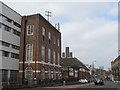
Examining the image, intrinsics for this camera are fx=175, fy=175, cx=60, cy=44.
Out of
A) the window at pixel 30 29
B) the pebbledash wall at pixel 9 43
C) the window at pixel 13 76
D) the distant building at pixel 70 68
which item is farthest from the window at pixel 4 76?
the distant building at pixel 70 68

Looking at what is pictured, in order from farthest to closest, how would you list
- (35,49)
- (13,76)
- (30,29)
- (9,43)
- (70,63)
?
(70,63), (30,29), (35,49), (13,76), (9,43)

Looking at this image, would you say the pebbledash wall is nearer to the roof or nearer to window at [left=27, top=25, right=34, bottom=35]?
window at [left=27, top=25, right=34, bottom=35]

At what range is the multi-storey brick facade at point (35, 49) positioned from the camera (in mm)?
34281

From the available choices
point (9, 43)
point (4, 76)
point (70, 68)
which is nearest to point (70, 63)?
point (70, 68)

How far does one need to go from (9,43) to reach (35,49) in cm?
519

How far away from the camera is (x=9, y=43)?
32656 mm

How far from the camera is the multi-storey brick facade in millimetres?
34281

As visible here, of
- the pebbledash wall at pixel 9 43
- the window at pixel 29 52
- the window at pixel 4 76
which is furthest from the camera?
the window at pixel 29 52

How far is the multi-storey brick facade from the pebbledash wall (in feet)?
3.97

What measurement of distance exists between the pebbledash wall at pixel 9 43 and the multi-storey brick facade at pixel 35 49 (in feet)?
3.97

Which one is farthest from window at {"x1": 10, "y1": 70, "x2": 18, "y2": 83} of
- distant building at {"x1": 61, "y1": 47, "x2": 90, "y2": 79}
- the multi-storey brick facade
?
distant building at {"x1": 61, "y1": 47, "x2": 90, "y2": 79}

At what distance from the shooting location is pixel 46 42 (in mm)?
39438

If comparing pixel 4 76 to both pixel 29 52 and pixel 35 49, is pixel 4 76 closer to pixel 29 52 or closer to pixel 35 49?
pixel 29 52

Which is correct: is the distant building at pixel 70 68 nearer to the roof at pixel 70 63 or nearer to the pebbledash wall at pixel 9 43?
the roof at pixel 70 63
